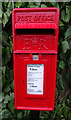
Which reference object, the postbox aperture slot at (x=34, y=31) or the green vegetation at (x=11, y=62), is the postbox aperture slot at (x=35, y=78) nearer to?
the postbox aperture slot at (x=34, y=31)

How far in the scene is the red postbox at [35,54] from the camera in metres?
1.29

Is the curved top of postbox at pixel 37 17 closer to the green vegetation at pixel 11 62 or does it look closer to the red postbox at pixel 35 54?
the red postbox at pixel 35 54

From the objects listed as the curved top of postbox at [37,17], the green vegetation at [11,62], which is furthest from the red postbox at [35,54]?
the green vegetation at [11,62]

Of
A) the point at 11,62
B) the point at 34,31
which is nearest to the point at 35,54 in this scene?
the point at 34,31

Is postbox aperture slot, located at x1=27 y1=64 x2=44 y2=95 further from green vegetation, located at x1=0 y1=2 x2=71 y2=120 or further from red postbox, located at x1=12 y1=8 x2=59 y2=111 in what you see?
green vegetation, located at x1=0 y1=2 x2=71 y2=120

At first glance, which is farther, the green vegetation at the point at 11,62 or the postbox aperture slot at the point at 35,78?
the green vegetation at the point at 11,62

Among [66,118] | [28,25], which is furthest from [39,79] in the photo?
[66,118]

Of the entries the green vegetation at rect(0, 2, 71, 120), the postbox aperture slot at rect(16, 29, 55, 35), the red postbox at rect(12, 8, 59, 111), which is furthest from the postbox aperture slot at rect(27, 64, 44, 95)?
the green vegetation at rect(0, 2, 71, 120)

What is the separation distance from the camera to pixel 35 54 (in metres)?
1.32

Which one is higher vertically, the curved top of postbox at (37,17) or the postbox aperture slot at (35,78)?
the curved top of postbox at (37,17)

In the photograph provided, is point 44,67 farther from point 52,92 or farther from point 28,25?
point 28,25

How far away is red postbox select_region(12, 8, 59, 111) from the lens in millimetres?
1285

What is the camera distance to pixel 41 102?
4.61ft

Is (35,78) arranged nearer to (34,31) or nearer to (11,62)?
(34,31)
